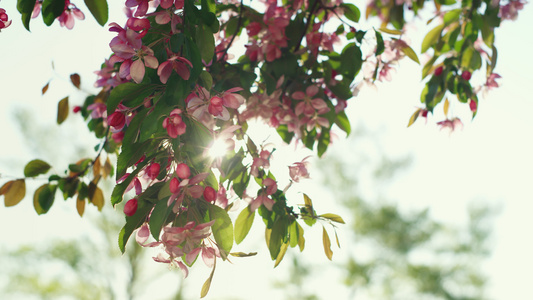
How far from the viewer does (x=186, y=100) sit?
0.72m

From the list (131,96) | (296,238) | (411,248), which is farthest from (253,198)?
(411,248)

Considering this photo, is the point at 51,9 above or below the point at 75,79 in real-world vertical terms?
below

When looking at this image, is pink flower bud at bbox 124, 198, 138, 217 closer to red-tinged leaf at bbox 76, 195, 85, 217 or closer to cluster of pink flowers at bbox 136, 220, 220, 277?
cluster of pink flowers at bbox 136, 220, 220, 277

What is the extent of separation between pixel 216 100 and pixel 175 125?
82 millimetres

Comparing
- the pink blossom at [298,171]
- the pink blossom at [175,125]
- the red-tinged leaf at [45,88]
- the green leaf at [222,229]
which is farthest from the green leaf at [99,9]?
the red-tinged leaf at [45,88]

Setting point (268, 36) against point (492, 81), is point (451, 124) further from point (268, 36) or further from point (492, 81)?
point (268, 36)

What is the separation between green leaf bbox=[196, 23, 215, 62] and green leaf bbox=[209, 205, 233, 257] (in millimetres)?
264

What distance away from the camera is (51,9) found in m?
0.86

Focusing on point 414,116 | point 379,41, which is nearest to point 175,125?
point 379,41

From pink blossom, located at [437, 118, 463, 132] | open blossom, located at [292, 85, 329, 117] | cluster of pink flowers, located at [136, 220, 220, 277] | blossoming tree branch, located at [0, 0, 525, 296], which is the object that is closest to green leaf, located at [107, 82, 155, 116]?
blossoming tree branch, located at [0, 0, 525, 296]

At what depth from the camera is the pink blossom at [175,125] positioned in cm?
64

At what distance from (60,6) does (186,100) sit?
1.21 feet

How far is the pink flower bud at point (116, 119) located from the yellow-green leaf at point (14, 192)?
0.74 meters

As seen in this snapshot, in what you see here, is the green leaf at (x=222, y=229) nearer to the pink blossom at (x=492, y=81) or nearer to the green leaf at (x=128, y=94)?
the green leaf at (x=128, y=94)
